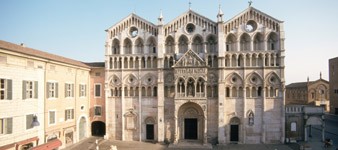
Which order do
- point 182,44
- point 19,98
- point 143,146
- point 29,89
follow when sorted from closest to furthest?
point 19,98 → point 29,89 → point 143,146 → point 182,44

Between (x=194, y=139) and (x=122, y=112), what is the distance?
11.0 meters

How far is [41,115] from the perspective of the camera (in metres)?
25.1

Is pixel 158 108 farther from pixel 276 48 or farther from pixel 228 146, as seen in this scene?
pixel 276 48

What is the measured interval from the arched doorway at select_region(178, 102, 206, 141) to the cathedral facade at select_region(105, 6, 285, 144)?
14 cm

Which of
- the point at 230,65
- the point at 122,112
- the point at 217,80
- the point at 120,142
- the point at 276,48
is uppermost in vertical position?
the point at 276,48

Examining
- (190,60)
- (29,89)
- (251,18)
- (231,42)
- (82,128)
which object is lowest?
(82,128)

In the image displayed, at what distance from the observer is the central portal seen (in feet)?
108

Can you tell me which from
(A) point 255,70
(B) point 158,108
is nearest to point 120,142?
(B) point 158,108

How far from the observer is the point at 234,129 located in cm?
3194

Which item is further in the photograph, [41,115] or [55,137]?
[55,137]

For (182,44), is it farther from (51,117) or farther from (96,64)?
(51,117)

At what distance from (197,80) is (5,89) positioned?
21.2m

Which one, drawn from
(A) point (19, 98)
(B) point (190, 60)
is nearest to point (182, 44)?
(B) point (190, 60)

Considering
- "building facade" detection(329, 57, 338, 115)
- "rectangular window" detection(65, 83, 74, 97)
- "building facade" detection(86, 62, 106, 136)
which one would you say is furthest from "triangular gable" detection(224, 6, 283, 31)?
Result: "building facade" detection(329, 57, 338, 115)
